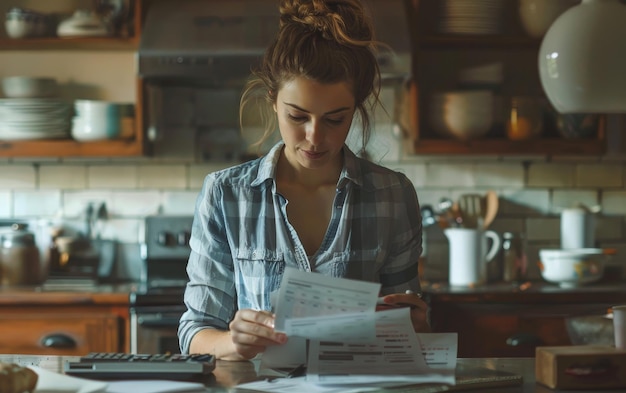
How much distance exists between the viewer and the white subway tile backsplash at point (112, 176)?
4.09m

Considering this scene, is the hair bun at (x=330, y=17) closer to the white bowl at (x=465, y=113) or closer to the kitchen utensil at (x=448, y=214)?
the white bowl at (x=465, y=113)

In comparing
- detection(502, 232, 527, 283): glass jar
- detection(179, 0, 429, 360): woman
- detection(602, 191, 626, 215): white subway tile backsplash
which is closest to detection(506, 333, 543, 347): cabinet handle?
detection(502, 232, 527, 283): glass jar

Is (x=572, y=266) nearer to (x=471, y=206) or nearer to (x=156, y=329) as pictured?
(x=471, y=206)

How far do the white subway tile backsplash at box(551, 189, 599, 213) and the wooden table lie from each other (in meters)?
2.28

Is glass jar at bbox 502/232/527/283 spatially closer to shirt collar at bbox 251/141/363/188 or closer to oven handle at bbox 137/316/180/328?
oven handle at bbox 137/316/180/328

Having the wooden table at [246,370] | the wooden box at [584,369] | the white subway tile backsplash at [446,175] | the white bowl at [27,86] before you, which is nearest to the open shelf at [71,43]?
the white bowl at [27,86]

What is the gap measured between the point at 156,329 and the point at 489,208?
1.50 m

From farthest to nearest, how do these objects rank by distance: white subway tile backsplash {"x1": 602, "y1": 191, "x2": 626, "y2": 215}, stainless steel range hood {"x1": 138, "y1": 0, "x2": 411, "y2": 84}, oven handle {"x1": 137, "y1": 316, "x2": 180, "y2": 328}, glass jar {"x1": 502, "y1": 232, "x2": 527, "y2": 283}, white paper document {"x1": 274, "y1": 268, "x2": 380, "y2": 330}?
white subway tile backsplash {"x1": 602, "y1": 191, "x2": 626, "y2": 215}, glass jar {"x1": 502, "y1": 232, "x2": 527, "y2": 283}, stainless steel range hood {"x1": 138, "y1": 0, "x2": 411, "y2": 84}, oven handle {"x1": 137, "y1": 316, "x2": 180, "y2": 328}, white paper document {"x1": 274, "y1": 268, "x2": 380, "y2": 330}

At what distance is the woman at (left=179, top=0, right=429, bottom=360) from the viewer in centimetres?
202

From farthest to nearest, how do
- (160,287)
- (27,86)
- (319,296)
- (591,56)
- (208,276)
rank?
1. (27,86)
2. (160,287)
3. (208,276)
4. (591,56)
5. (319,296)

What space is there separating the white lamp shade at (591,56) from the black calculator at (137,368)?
866 mm

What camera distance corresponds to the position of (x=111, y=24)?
12.8ft

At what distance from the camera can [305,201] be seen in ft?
7.29

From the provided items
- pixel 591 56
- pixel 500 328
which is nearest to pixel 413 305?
pixel 591 56
